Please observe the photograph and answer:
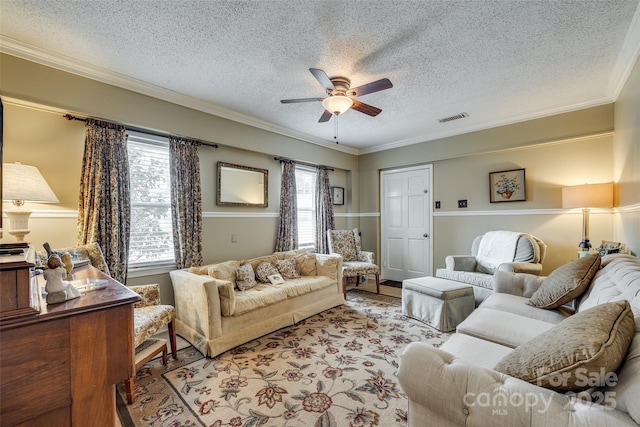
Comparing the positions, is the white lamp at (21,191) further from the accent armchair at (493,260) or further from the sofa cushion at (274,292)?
the accent armchair at (493,260)

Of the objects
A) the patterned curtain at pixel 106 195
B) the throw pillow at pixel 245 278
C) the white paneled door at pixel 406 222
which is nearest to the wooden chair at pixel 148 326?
the patterned curtain at pixel 106 195

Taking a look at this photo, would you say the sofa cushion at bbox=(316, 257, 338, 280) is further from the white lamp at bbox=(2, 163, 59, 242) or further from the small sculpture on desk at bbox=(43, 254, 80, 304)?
the small sculpture on desk at bbox=(43, 254, 80, 304)

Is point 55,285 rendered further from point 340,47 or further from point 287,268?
point 287,268

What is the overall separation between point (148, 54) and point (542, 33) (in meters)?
3.21

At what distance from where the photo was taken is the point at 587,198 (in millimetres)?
3047

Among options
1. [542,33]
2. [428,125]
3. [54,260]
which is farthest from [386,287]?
[54,260]

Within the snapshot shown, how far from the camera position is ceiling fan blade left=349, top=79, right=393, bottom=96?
7.24 ft

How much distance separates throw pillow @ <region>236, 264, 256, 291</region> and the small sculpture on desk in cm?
211

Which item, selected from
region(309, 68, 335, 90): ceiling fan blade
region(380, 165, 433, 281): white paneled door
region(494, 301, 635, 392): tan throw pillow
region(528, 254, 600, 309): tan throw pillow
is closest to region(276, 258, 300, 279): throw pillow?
region(309, 68, 335, 90): ceiling fan blade

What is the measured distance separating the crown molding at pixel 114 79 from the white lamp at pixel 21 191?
3.32 ft

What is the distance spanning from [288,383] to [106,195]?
8.03ft

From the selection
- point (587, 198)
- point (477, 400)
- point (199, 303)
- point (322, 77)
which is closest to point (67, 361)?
point (477, 400)

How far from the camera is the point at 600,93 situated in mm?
3088

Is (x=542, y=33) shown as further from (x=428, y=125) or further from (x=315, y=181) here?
(x=315, y=181)
